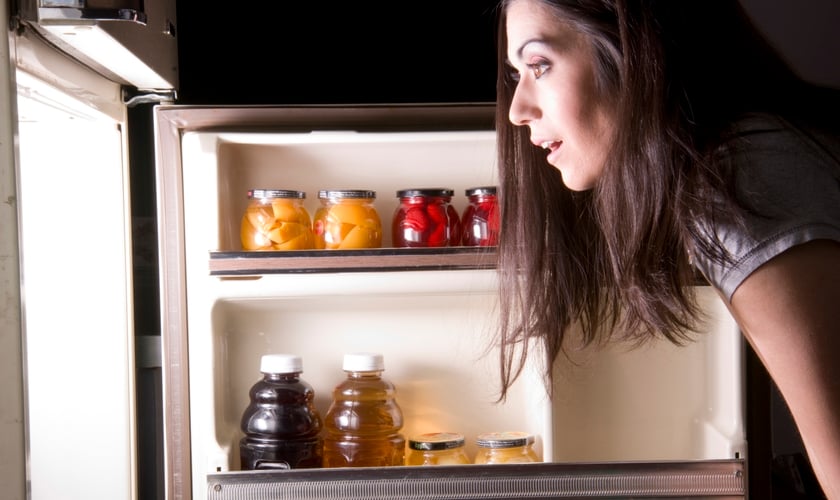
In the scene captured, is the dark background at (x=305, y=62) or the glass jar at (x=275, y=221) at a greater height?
the dark background at (x=305, y=62)

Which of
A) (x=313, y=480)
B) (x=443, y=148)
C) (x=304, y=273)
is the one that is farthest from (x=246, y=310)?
(x=443, y=148)

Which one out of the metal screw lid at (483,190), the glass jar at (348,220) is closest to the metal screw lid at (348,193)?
the glass jar at (348,220)

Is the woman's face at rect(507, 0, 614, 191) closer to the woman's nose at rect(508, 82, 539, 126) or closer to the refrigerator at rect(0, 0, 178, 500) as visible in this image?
the woman's nose at rect(508, 82, 539, 126)

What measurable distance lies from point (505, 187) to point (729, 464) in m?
0.58

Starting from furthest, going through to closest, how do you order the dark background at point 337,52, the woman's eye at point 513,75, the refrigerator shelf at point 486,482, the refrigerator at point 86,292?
the dark background at point 337,52 → the refrigerator at point 86,292 → the refrigerator shelf at point 486,482 → the woman's eye at point 513,75

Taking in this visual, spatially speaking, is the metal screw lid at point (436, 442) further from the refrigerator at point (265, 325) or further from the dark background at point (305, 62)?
the dark background at point (305, 62)

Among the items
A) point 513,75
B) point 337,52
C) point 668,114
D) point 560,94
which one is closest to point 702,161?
point 668,114

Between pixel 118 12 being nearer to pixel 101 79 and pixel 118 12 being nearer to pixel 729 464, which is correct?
pixel 101 79

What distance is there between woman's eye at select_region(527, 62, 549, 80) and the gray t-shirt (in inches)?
11.1

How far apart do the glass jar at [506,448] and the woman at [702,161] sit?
0.87 feet

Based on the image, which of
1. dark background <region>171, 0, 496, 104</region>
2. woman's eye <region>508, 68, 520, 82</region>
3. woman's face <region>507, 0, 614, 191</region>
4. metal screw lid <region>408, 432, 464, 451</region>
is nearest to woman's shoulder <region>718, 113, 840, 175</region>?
woman's face <region>507, 0, 614, 191</region>

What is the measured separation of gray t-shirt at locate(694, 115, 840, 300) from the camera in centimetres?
80

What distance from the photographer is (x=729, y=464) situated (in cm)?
142

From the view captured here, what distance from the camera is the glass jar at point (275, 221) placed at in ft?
4.71
